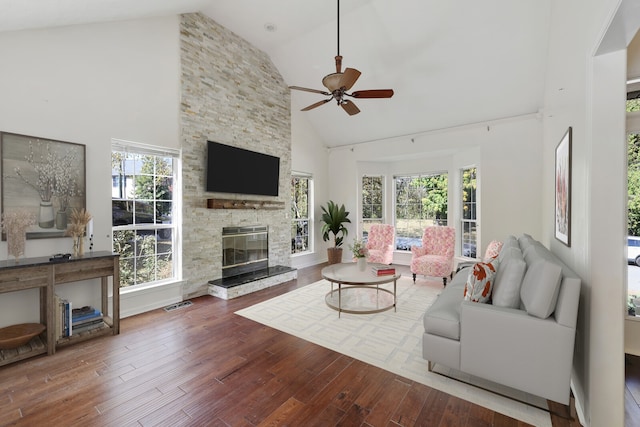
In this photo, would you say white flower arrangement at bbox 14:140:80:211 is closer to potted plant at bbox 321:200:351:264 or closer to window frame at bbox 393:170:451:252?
potted plant at bbox 321:200:351:264

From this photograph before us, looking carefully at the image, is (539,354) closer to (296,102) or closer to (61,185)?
(61,185)

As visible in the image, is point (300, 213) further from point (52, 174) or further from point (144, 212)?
point (52, 174)

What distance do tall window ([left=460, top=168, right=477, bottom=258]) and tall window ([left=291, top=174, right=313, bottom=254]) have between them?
11.4 ft

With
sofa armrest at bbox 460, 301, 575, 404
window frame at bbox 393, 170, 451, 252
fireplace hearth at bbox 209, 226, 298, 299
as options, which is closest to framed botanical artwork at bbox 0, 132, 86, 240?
fireplace hearth at bbox 209, 226, 298, 299

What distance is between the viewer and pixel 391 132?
248 inches

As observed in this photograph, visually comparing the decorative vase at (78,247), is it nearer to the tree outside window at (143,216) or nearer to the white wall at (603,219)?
the tree outside window at (143,216)

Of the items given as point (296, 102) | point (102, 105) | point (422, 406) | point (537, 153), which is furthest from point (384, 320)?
point (296, 102)

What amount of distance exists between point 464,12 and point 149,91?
4443 millimetres

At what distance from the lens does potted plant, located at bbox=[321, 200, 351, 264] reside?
265 inches

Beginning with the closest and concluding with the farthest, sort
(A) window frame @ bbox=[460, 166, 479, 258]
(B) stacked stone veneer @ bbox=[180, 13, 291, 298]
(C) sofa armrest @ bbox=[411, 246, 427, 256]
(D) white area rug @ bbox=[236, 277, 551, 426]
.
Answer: (D) white area rug @ bbox=[236, 277, 551, 426]
(B) stacked stone veneer @ bbox=[180, 13, 291, 298]
(C) sofa armrest @ bbox=[411, 246, 427, 256]
(A) window frame @ bbox=[460, 166, 479, 258]

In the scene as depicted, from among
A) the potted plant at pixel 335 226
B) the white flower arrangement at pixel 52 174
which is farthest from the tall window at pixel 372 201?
the white flower arrangement at pixel 52 174

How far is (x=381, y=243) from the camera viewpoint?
600cm

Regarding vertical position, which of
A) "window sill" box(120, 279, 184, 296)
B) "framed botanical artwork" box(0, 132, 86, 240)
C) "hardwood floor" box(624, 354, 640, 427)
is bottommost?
"hardwood floor" box(624, 354, 640, 427)

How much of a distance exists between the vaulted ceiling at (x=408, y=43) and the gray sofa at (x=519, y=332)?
347 centimetres
